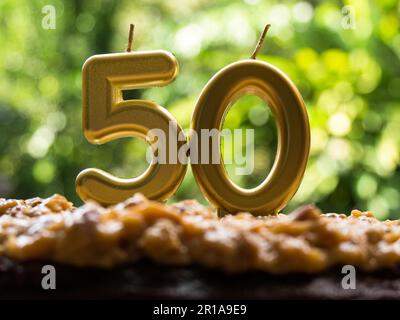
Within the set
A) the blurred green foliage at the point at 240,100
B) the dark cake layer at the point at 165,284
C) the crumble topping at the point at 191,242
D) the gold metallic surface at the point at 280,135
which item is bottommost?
the dark cake layer at the point at 165,284

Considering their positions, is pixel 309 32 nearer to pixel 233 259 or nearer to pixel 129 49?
pixel 129 49

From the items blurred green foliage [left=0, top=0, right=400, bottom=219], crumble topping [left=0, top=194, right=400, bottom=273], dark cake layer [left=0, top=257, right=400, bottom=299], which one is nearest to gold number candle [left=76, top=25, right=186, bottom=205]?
crumble topping [left=0, top=194, right=400, bottom=273]

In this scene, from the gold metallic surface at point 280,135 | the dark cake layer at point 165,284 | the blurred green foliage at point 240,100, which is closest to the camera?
the dark cake layer at point 165,284

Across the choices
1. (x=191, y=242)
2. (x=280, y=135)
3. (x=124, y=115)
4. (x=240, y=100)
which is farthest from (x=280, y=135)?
(x=240, y=100)

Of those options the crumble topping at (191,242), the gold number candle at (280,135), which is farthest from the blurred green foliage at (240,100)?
the crumble topping at (191,242)

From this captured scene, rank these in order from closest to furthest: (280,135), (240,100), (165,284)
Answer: (165,284)
(280,135)
(240,100)

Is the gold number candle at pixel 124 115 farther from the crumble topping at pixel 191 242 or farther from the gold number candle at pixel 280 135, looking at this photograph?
the crumble topping at pixel 191 242

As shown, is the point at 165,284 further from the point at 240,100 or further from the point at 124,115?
the point at 240,100
